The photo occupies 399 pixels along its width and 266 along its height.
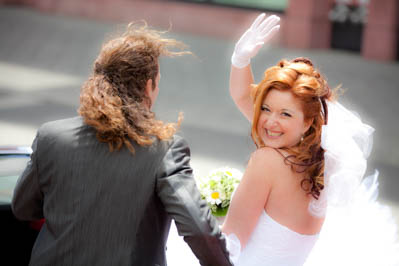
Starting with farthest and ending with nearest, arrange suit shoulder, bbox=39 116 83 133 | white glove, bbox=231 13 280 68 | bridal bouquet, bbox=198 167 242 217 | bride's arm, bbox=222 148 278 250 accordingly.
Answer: bridal bouquet, bbox=198 167 242 217 → white glove, bbox=231 13 280 68 → bride's arm, bbox=222 148 278 250 → suit shoulder, bbox=39 116 83 133

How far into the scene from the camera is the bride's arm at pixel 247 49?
3484 mm

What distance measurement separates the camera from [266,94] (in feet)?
10.4

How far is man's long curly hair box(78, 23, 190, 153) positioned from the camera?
264 centimetres

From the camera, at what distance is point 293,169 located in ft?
10.2

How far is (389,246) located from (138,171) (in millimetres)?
1810

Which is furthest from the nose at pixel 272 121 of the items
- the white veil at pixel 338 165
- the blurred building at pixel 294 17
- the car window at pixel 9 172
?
the blurred building at pixel 294 17

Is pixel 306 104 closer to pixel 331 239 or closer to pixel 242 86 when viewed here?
pixel 242 86

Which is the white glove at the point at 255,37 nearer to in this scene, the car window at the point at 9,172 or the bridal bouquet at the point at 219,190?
the bridal bouquet at the point at 219,190

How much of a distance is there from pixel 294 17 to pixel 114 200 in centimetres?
1211

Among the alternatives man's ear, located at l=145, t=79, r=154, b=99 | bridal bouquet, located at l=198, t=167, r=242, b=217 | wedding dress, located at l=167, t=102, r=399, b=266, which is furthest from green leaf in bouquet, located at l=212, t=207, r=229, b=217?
man's ear, located at l=145, t=79, r=154, b=99

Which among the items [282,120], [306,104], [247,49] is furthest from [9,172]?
[306,104]

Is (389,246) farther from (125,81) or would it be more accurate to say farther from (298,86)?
(125,81)

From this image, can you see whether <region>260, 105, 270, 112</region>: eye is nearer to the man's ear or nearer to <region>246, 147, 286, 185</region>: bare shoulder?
<region>246, 147, 286, 185</region>: bare shoulder

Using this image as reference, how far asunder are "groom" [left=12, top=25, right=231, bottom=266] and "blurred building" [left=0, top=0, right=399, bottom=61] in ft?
36.7
